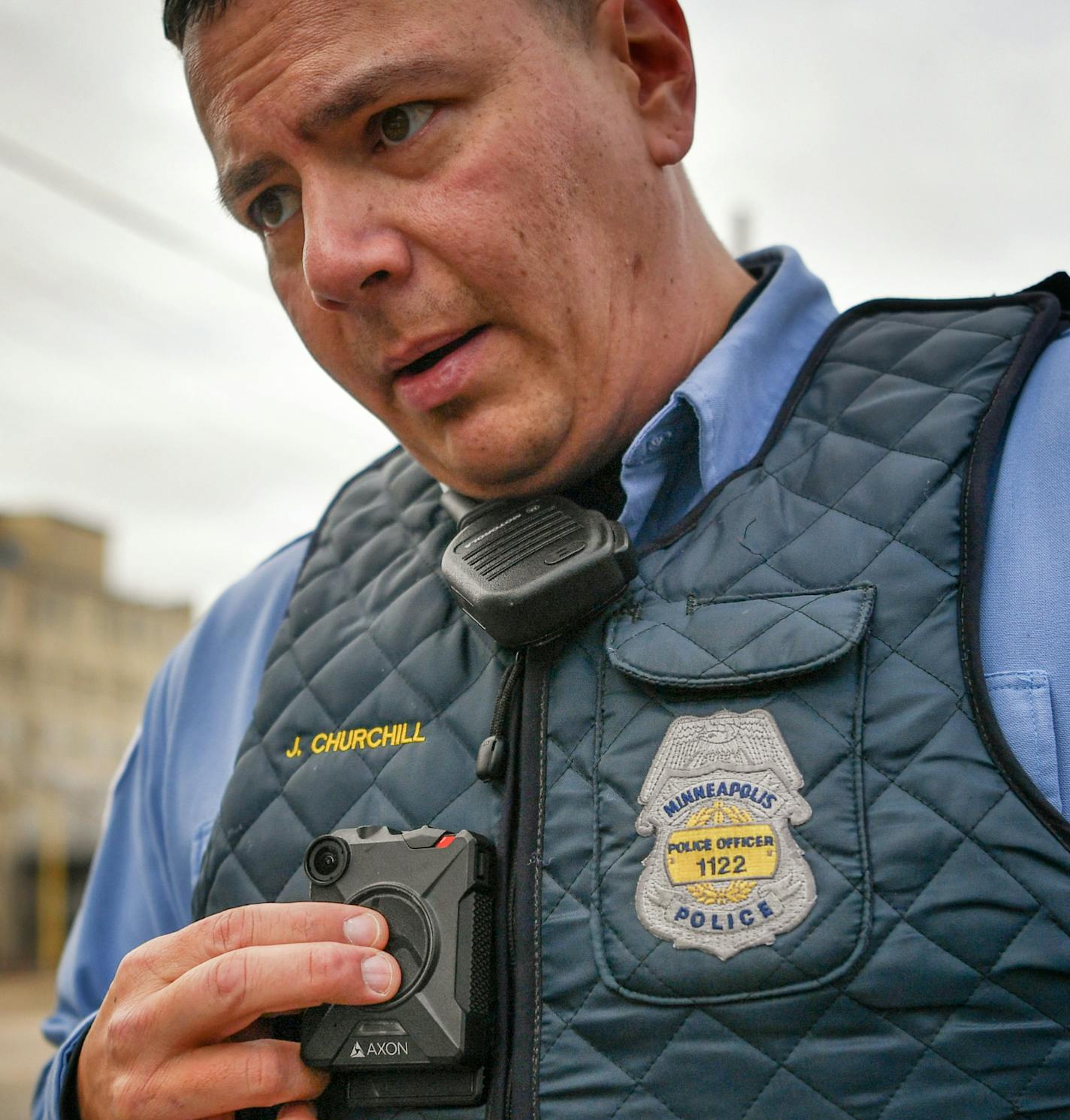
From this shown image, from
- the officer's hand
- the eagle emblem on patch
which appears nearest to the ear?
the eagle emblem on patch

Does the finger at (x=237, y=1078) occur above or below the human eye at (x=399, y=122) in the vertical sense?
below

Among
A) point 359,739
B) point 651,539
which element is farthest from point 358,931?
point 651,539

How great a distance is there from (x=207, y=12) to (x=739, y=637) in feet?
3.30

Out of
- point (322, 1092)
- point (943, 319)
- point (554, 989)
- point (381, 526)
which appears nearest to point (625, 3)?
point (943, 319)

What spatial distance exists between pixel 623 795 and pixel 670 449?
47cm

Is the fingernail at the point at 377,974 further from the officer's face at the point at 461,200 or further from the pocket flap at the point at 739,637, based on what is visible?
the officer's face at the point at 461,200

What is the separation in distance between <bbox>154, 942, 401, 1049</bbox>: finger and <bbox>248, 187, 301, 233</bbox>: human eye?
0.88 metres

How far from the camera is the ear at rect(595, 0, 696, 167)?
1.51 meters

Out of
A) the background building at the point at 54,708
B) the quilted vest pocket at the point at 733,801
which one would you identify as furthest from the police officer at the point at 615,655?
the background building at the point at 54,708

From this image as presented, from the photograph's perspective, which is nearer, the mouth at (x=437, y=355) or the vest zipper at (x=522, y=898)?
the vest zipper at (x=522, y=898)

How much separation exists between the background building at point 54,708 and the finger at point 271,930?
2284cm

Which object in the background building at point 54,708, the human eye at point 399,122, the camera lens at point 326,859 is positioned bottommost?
the background building at point 54,708

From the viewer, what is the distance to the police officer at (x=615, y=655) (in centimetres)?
104

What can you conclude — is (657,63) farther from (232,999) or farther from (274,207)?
(232,999)
